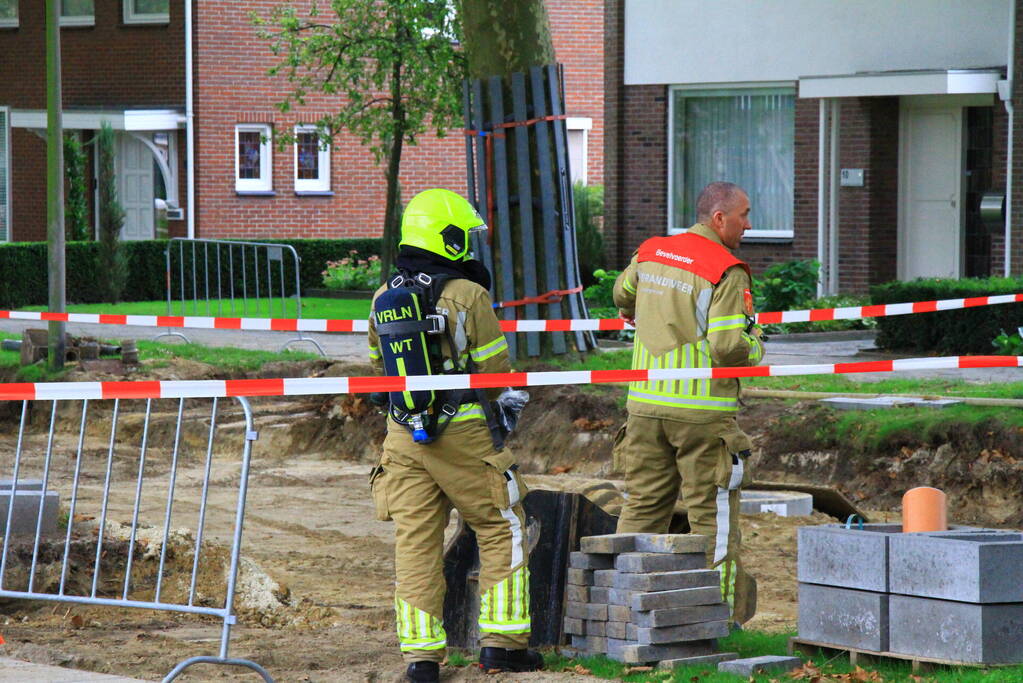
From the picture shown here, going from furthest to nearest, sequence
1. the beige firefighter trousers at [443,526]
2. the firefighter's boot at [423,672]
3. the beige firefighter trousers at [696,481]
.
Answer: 1. the beige firefighter trousers at [696,481]
2. the beige firefighter trousers at [443,526]
3. the firefighter's boot at [423,672]

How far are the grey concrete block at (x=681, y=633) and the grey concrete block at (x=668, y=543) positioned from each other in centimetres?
31

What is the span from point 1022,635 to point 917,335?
9.97 m

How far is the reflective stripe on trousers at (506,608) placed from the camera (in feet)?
21.7

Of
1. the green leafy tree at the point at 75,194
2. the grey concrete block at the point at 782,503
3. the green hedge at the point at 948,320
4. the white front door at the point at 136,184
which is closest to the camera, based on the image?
the grey concrete block at the point at 782,503

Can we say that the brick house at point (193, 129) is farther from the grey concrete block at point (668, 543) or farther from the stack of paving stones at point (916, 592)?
the stack of paving stones at point (916, 592)

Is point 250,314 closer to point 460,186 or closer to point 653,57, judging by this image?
point 653,57

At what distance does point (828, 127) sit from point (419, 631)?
15.2 metres

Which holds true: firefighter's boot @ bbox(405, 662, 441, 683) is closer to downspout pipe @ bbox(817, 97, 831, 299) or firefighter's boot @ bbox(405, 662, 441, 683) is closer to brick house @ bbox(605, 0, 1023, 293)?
brick house @ bbox(605, 0, 1023, 293)

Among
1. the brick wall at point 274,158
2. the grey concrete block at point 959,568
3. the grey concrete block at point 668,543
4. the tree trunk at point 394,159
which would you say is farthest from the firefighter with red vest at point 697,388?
the brick wall at point 274,158

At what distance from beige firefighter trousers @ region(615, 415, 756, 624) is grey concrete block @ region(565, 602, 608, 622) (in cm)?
58

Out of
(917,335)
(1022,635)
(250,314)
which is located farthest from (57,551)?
(250,314)

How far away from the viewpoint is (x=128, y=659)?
718cm

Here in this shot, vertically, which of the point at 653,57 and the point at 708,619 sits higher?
the point at 653,57

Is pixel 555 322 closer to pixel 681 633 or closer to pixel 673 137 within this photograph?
pixel 681 633
